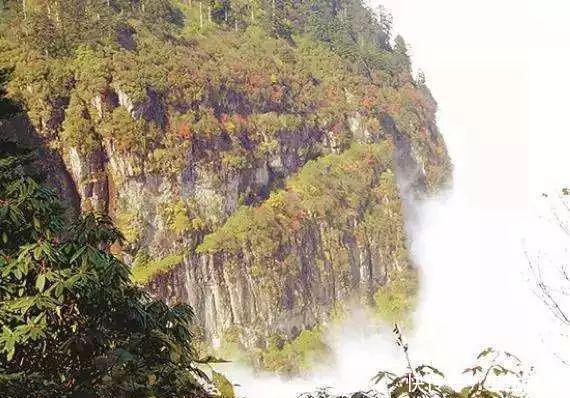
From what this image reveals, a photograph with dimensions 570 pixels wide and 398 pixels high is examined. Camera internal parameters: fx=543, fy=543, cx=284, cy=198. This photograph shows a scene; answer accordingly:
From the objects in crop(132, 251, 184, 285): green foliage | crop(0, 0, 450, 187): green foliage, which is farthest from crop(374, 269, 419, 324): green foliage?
crop(132, 251, 184, 285): green foliage

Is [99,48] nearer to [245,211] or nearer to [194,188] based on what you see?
[194,188]

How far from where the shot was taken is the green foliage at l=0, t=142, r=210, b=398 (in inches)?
163

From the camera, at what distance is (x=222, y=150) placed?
50.2 m

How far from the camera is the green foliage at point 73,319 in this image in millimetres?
4152

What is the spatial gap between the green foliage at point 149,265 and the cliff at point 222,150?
12 centimetres

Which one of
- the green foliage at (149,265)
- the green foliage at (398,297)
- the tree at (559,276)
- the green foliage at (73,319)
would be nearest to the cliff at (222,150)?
the green foliage at (149,265)

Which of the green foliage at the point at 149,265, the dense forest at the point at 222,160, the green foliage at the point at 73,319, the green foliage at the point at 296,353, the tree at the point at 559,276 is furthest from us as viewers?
the green foliage at the point at 296,353

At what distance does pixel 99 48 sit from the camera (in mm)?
45469

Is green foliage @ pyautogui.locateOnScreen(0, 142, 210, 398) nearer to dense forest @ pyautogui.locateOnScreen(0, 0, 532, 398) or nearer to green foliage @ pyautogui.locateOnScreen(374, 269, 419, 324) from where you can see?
dense forest @ pyautogui.locateOnScreen(0, 0, 532, 398)

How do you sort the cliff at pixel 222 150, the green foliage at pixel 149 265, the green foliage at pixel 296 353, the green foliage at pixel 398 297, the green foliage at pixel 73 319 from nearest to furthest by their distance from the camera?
the green foliage at pixel 73 319 → the green foliage at pixel 149 265 → the cliff at pixel 222 150 → the green foliage at pixel 296 353 → the green foliage at pixel 398 297

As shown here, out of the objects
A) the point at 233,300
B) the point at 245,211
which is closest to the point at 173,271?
the point at 233,300

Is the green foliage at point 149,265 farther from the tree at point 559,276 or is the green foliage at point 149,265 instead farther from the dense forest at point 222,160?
the tree at point 559,276

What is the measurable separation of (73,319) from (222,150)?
150ft

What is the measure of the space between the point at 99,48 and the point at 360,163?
1236 inches
